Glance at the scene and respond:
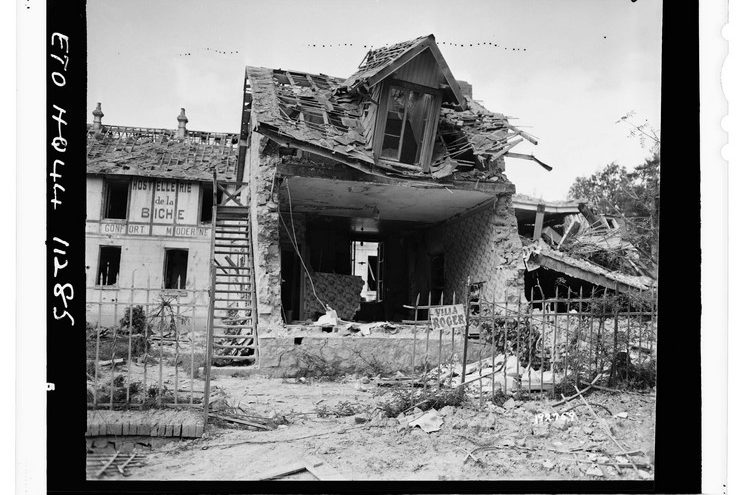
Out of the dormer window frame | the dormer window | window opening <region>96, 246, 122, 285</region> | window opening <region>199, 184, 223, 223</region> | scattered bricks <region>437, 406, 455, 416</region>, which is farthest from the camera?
window opening <region>199, 184, 223, 223</region>

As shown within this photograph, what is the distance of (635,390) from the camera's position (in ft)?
24.7

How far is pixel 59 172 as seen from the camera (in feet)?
17.7

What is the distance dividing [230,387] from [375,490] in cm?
388

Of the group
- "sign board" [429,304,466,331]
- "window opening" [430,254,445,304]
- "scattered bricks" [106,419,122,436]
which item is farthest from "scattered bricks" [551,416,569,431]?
"window opening" [430,254,445,304]

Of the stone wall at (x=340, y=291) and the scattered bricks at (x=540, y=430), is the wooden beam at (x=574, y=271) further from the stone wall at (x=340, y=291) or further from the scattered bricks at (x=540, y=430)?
the scattered bricks at (x=540, y=430)

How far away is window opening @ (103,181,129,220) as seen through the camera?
19.4 metres

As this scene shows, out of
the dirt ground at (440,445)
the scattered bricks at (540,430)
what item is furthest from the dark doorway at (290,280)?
the scattered bricks at (540,430)

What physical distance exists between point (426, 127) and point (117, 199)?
13817 millimetres

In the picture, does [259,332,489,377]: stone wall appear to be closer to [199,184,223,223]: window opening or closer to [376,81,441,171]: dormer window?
[376,81,441,171]: dormer window

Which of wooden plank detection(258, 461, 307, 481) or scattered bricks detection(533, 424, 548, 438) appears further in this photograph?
scattered bricks detection(533, 424, 548, 438)

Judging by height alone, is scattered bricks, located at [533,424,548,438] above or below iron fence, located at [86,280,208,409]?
A: below

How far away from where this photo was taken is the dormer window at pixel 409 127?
11.2m

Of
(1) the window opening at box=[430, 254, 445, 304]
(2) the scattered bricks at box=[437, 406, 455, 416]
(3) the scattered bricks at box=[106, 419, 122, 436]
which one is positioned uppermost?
(1) the window opening at box=[430, 254, 445, 304]
